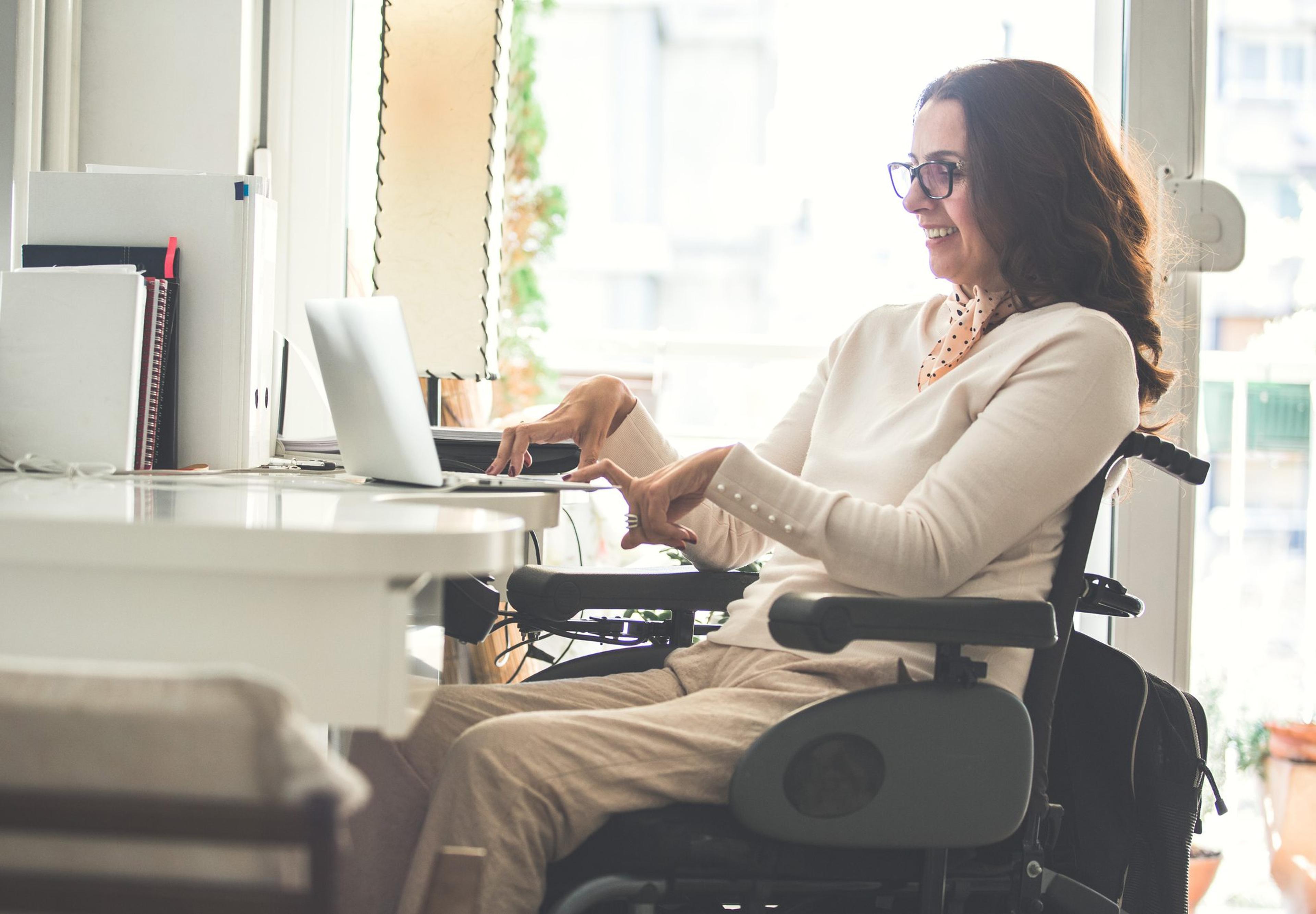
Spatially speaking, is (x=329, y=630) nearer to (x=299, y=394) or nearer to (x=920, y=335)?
(x=920, y=335)

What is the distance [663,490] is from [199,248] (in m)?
0.74

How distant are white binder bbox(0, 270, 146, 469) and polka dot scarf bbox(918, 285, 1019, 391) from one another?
95 centimetres

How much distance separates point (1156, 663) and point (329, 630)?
6.67ft

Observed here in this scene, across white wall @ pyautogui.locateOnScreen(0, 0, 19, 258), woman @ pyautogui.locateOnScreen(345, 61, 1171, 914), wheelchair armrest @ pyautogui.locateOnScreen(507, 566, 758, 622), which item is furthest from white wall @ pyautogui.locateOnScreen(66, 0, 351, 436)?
woman @ pyautogui.locateOnScreen(345, 61, 1171, 914)

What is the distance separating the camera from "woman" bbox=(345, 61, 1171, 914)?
3.35ft

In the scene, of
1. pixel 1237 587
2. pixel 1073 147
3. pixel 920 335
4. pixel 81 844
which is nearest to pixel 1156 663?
pixel 1237 587

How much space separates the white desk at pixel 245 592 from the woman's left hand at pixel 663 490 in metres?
0.49

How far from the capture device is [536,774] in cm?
100

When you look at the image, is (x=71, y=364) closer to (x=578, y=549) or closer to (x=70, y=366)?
(x=70, y=366)

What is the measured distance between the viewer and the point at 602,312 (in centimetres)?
346

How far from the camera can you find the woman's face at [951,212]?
1360mm

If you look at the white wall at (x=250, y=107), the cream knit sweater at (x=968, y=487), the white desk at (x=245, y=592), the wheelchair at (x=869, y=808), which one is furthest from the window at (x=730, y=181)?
the white desk at (x=245, y=592)

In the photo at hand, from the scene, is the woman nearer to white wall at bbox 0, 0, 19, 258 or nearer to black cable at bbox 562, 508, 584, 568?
black cable at bbox 562, 508, 584, 568

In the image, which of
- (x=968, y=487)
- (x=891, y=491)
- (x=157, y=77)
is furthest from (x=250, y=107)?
(x=968, y=487)
